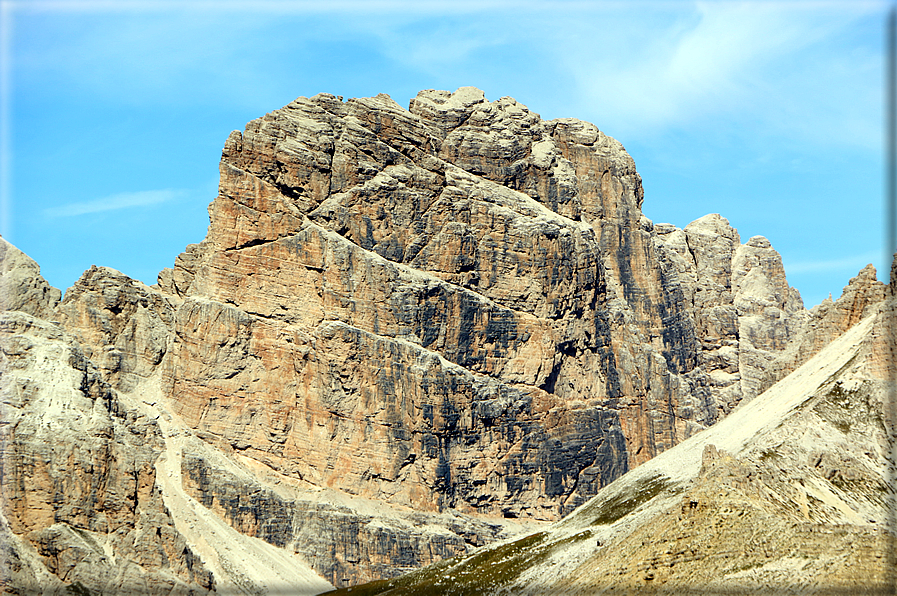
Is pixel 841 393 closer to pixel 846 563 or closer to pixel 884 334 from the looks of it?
pixel 884 334

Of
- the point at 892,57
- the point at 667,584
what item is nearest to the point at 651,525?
the point at 667,584

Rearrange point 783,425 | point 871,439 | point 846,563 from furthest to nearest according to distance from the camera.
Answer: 1. point 783,425
2. point 871,439
3. point 846,563

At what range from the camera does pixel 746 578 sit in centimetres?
11762

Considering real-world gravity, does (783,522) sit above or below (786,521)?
below

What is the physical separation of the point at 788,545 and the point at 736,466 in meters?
19.8

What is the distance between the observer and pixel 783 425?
7731 inches

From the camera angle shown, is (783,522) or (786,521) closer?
(783,522)

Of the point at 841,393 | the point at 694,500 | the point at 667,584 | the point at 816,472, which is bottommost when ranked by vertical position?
the point at 667,584

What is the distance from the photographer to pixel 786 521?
409ft

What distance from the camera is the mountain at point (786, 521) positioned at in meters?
114

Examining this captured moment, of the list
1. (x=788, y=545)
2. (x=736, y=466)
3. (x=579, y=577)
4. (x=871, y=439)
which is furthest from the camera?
(x=871, y=439)

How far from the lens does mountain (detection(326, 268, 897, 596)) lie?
114500mm

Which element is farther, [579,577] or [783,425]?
[783,425]

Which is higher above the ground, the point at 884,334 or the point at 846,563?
the point at 884,334
